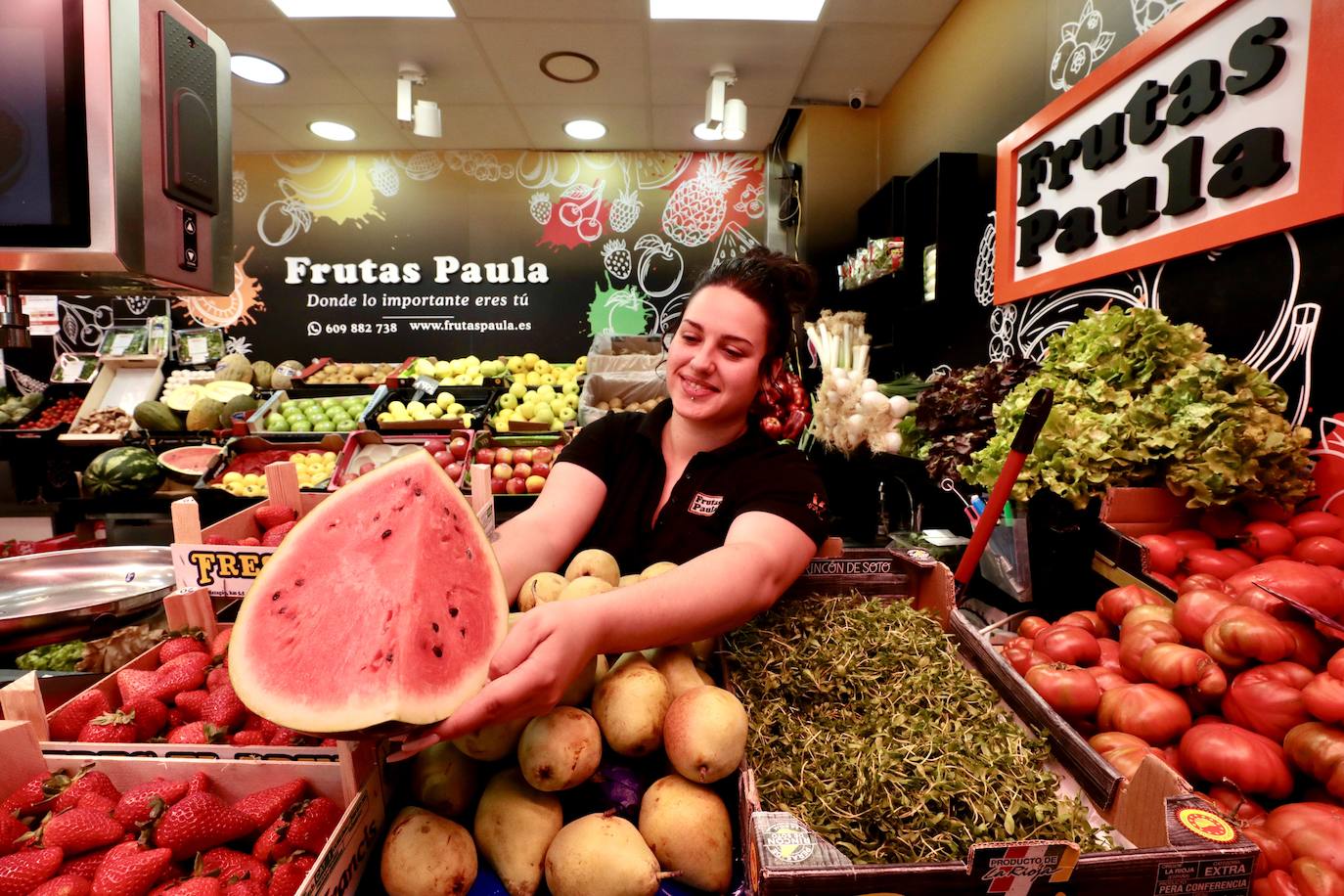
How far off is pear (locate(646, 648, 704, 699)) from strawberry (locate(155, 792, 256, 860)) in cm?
65

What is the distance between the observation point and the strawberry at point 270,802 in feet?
3.09

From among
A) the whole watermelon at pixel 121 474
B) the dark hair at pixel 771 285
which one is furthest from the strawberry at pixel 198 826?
the whole watermelon at pixel 121 474

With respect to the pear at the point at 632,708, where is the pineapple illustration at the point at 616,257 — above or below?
above

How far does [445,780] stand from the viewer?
0.90 meters

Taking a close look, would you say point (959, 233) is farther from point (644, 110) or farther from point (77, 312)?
point (77, 312)

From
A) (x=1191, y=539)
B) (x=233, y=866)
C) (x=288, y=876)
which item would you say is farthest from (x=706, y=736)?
(x=1191, y=539)

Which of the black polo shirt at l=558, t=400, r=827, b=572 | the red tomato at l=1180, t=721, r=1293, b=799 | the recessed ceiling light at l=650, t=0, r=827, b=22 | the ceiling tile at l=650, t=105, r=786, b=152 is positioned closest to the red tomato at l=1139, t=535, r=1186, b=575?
the red tomato at l=1180, t=721, r=1293, b=799

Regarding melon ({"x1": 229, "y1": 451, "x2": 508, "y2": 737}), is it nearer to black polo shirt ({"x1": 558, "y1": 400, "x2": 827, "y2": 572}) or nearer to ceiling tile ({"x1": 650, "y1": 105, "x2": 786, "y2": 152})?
black polo shirt ({"x1": 558, "y1": 400, "x2": 827, "y2": 572})

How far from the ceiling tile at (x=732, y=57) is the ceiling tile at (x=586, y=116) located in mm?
405

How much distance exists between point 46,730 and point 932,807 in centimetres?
146

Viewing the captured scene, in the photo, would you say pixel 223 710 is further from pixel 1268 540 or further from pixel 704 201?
pixel 704 201

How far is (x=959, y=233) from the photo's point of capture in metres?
3.83

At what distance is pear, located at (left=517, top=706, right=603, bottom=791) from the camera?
0.83m

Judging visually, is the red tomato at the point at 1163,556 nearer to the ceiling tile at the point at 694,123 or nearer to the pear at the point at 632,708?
the pear at the point at 632,708
